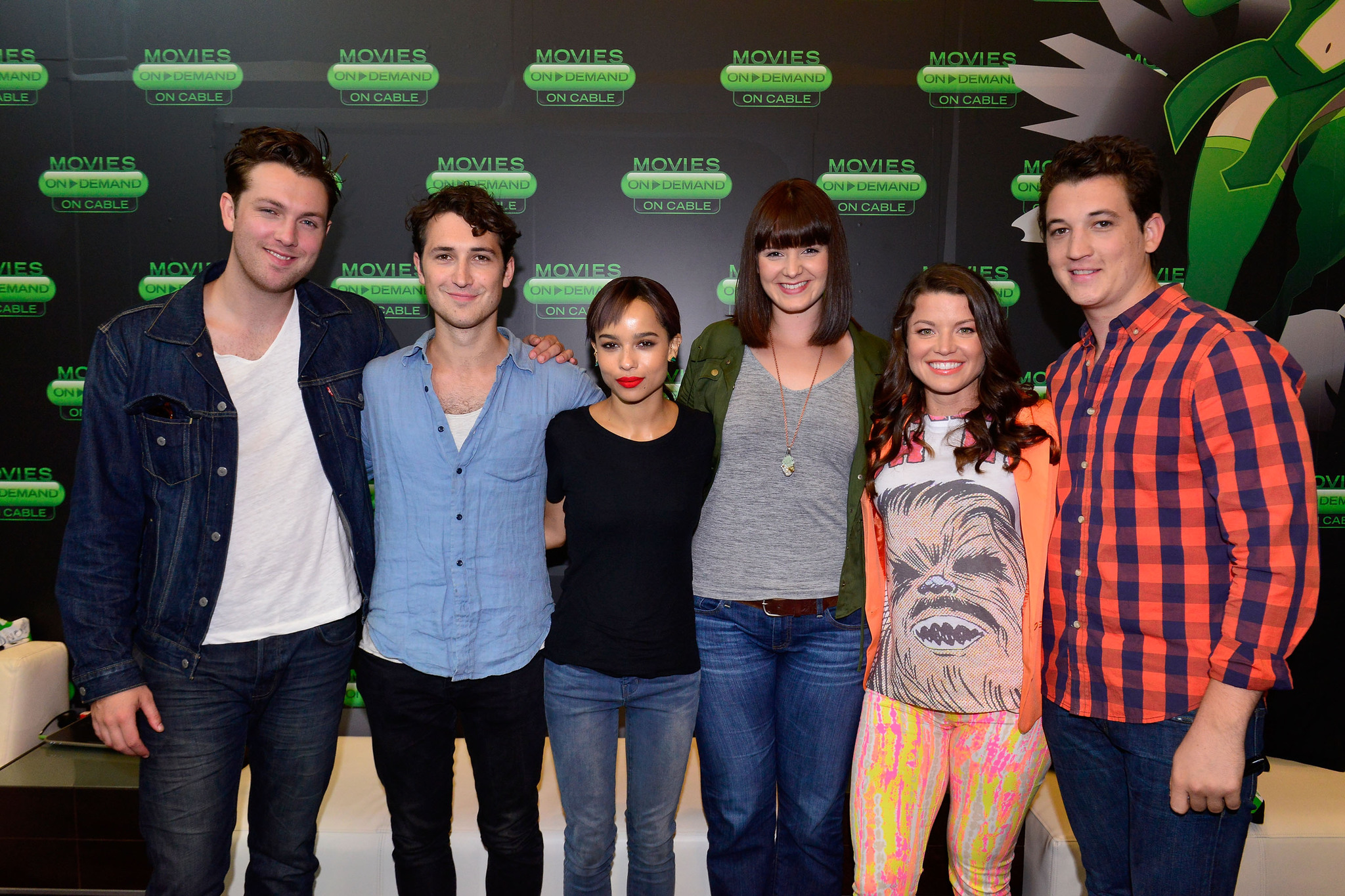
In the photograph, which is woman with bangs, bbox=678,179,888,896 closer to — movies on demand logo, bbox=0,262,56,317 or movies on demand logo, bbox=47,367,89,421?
movies on demand logo, bbox=47,367,89,421

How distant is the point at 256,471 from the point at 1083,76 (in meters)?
3.24

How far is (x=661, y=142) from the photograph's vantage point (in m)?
3.04

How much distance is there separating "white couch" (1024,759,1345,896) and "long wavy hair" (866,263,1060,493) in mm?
1345

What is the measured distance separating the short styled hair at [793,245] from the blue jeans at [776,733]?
2.31ft

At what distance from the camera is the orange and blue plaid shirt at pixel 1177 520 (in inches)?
52.8

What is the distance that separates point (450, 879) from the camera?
73.4 inches

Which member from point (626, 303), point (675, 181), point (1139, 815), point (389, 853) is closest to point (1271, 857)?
point (1139, 815)

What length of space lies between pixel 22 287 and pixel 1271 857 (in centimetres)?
481

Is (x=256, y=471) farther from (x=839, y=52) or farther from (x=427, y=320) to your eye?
(x=839, y=52)

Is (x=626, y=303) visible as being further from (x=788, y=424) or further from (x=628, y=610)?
(x=628, y=610)

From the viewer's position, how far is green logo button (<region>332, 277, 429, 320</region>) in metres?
3.08

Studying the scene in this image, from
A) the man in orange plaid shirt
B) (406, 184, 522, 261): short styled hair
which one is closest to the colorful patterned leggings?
the man in orange plaid shirt

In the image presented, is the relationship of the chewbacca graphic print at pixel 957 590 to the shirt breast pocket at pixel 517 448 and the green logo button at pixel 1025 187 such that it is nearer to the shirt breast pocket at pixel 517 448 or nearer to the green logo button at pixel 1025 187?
the shirt breast pocket at pixel 517 448

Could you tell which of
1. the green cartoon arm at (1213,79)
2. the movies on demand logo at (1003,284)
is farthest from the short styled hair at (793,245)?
the green cartoon arm at (1213,79)
